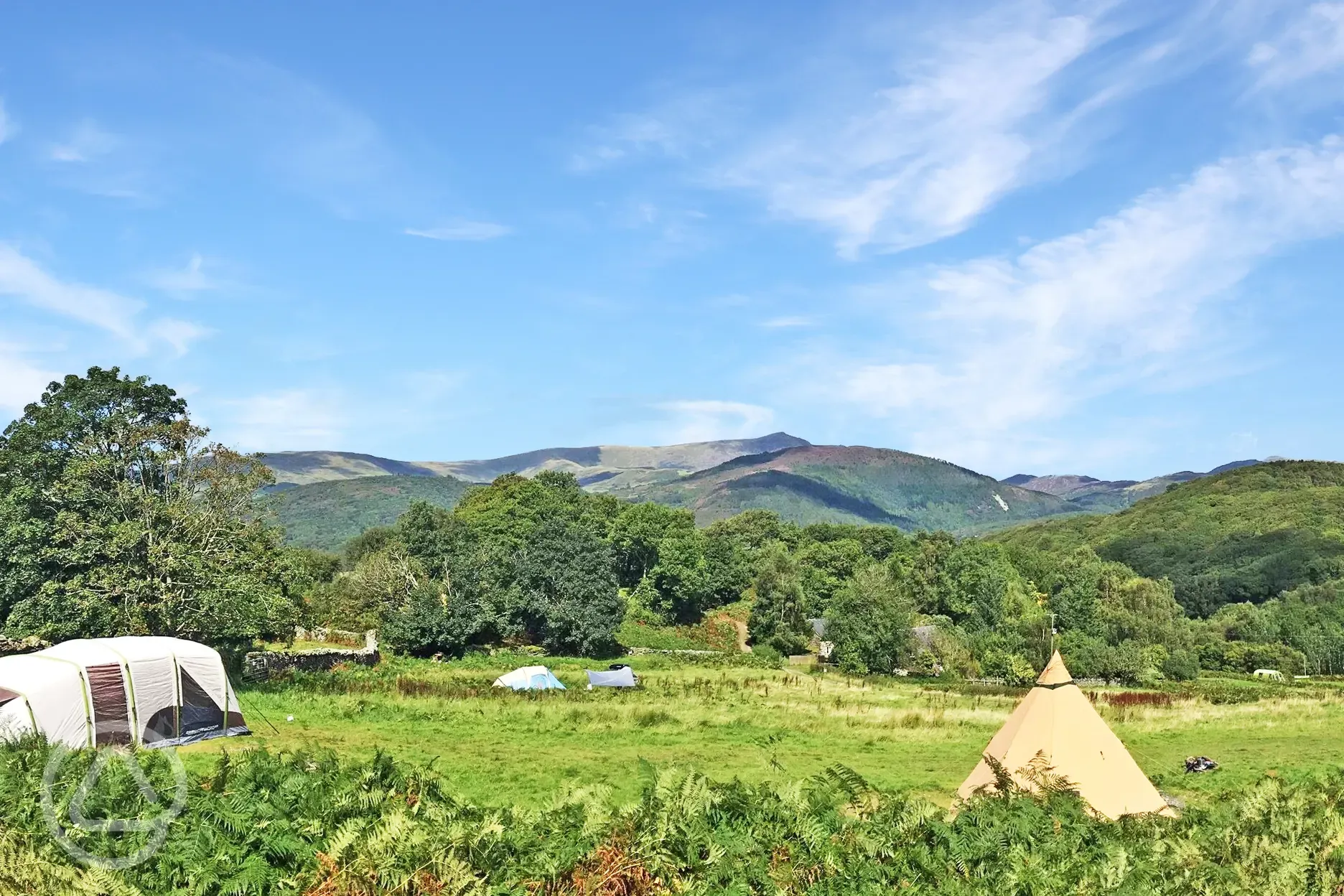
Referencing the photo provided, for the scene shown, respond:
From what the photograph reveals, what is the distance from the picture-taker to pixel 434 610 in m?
52.8

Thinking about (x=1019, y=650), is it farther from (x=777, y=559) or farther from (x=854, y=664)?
(x=777, y=559)

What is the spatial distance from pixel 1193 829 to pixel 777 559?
74780 millimetres

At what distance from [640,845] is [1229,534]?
14385 centimetres

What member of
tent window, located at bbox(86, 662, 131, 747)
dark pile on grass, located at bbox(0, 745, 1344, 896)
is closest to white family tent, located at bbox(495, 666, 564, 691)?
tent window, located at bbox(86, 662, 131, 747)

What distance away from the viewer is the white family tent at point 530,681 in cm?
3700

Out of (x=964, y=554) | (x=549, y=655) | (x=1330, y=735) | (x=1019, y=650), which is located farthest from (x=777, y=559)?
(x=1330, y=735)

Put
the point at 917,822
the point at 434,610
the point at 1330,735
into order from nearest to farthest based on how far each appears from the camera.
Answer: the point at 917,822, the point at 1330,735, the point at 434,610

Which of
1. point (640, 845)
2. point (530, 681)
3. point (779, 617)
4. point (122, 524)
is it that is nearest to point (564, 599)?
point (530, 681)

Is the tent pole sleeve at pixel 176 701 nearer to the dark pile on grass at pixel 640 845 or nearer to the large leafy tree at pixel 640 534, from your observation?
the dark pile on grass at pixel 640 845

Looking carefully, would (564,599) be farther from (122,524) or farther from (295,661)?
(122,524)

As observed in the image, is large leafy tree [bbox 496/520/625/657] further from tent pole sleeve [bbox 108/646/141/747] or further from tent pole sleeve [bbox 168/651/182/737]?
tent pole sleeve [bbox 108/646/141/747]

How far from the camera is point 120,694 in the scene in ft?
65.5

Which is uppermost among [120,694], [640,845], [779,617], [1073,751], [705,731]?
[640,845]

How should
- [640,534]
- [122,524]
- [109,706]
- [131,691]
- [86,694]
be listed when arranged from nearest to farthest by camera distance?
[86,694], [109,706], [131,691], [122,524], [640,534]
